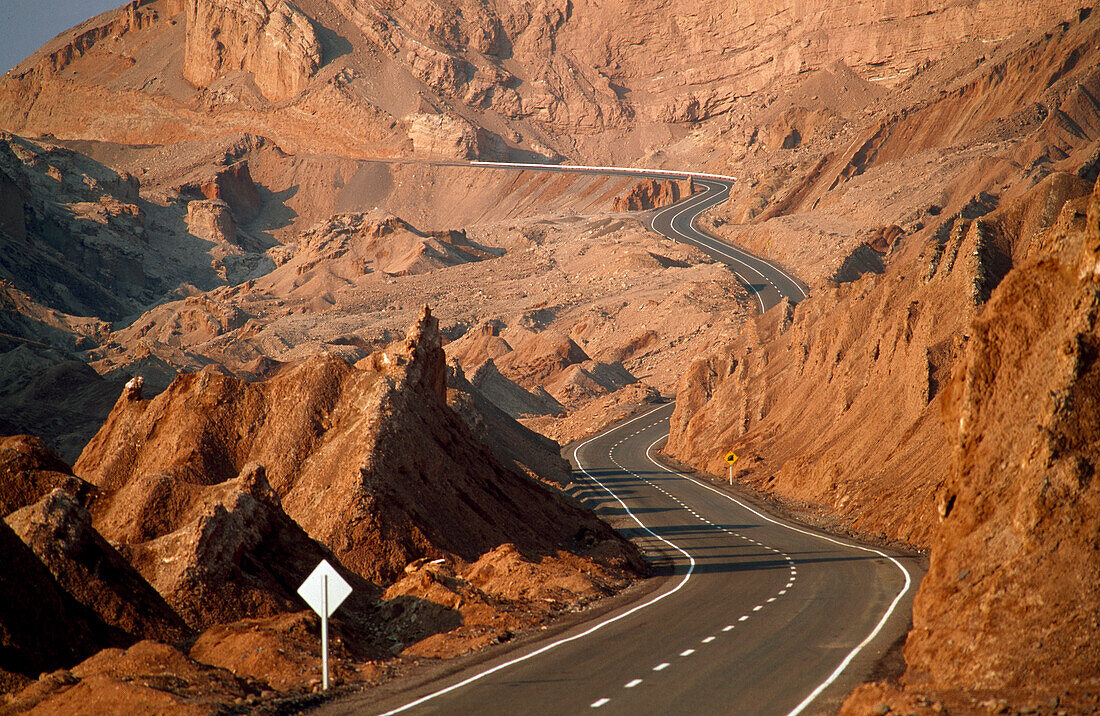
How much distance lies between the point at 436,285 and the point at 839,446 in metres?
69.8

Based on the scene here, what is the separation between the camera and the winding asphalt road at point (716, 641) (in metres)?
14.6

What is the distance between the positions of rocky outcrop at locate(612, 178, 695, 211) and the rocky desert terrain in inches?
21.5

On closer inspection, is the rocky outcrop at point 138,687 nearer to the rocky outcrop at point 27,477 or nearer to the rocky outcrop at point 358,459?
the rocky outcrop at point 27,477

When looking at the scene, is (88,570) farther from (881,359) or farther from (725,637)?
(881,359)

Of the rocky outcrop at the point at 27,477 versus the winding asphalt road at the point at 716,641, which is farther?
the rocky outcrop at the point at 27,477

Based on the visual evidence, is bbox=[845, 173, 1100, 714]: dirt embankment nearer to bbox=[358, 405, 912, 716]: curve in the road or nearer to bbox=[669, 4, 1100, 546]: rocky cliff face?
bbox=[358, 405, 912, 716]: curve in the road

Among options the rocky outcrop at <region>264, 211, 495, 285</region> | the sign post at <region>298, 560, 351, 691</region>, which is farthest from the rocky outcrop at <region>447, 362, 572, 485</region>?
the rocky outcrop at <region>264, 211, 495, 285</region>

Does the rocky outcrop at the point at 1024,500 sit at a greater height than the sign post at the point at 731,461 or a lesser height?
greater

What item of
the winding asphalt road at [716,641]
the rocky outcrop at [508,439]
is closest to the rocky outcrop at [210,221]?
the rocky outcrop at [508,439]

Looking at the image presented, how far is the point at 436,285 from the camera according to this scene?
106m

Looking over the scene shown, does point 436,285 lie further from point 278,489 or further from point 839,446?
point 278,489

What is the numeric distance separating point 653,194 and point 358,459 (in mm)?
109434

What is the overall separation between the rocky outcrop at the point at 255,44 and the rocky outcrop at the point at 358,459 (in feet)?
443

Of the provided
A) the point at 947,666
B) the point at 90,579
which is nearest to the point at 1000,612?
the point at 947,666
